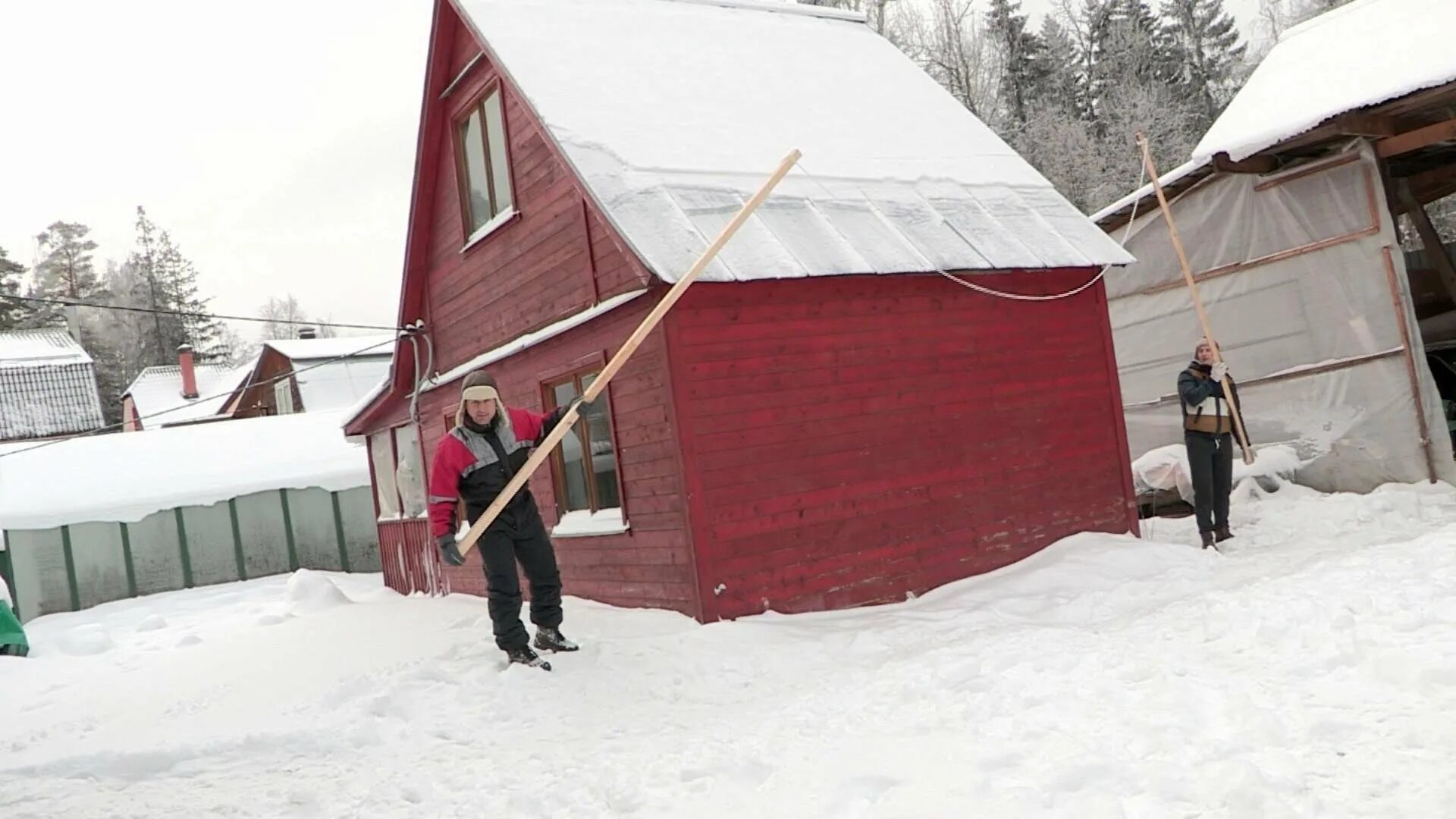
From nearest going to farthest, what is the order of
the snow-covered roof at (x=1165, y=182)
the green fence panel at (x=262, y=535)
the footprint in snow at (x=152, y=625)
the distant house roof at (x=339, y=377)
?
1. the snow-covered roof at (x=1165, y=182)
2. the footprint in snow at (x=152, y=625)
3. the green fence panel at (x=262, y=535)
4. the distant house roof at (x=339, y=377)

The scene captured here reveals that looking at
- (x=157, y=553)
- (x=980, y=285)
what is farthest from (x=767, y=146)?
(x=157, y=553)

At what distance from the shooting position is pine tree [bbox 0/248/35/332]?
155 feet

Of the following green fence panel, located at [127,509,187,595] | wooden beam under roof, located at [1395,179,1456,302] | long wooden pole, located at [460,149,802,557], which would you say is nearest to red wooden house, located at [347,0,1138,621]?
long wooden pole, located at [460,149,802,557]

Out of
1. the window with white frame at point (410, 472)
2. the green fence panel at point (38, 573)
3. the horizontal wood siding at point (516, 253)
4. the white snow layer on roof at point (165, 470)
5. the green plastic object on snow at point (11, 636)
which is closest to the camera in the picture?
the horizontal wood siding at point (516, 253)

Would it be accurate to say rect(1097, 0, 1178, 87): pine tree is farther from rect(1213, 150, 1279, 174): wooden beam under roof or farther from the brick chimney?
the brick chimney

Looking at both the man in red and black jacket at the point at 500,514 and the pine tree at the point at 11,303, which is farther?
the pine tree at the point at 11,303

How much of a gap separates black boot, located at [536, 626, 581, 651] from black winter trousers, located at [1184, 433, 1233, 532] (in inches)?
226

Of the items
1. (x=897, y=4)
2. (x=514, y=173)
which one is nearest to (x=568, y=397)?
(x=514, y=173)

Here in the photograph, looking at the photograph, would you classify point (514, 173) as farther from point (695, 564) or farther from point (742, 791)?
point (742, 791)

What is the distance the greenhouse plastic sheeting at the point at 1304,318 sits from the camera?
10672 mm

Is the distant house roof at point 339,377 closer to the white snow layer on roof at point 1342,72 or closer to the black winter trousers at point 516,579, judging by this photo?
the white snow layer on roof at point 1342,72

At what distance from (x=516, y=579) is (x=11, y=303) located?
51.8 meters

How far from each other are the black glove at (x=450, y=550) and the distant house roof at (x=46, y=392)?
1305 inches

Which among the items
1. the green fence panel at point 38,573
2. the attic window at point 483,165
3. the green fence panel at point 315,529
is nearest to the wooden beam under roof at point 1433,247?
the attic window at point 483,165
